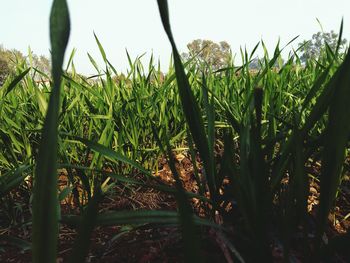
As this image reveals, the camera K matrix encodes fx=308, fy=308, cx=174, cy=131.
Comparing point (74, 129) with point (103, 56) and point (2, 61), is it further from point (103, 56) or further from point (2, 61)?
point (2, 61)

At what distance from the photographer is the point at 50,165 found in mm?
224

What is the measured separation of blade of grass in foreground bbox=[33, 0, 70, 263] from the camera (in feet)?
0.70

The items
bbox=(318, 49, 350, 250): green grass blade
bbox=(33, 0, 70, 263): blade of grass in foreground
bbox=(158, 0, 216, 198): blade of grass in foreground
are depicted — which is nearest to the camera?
bbox=(33, 0, 70, 263): blade of grass in foreground

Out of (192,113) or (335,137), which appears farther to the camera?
(192,113)

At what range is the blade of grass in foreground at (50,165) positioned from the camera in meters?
0.21

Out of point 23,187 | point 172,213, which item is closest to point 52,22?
point 172,213

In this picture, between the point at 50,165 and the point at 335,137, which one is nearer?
the point at 50,165

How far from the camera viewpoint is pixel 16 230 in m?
0.80

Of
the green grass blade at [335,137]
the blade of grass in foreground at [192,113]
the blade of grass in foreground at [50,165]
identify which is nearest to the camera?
the blade of grass in foreground at [50,165]

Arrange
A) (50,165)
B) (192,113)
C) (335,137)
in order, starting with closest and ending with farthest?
(50,165) < (335,137) < (192,113)

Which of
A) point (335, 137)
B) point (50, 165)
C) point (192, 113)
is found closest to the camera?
point (50, 165)

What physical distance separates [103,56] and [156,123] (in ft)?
1.08

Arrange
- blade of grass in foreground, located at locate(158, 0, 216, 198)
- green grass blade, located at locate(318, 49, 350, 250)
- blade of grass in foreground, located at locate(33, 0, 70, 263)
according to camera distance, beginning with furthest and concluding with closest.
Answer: blade of grass in foreground, located at locate(158, 0, 216, 198) < green grass blade, located at locate(318, 49, 350, 250) < blade of grass in foreground, located at locate(33, 0, 70, 263)

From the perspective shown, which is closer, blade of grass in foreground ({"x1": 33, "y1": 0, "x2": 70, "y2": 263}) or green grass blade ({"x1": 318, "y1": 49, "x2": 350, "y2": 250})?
blade of grass in foreground ({"x1": 33, "y1": 0, "x2": 70, "y2": 263})
